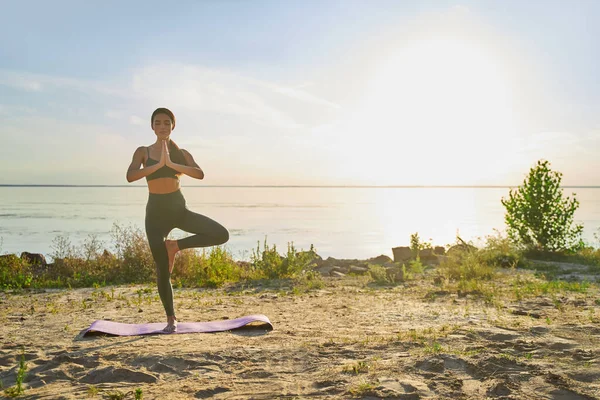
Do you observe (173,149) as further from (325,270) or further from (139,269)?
(325,270)

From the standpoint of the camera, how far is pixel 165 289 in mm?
5785

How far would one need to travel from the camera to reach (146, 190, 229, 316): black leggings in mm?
5680

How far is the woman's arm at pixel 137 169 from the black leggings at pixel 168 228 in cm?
33

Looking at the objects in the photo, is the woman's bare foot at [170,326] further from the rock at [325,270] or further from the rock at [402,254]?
the rock at [402,254]

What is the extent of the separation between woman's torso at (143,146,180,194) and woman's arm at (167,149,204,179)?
17 cm

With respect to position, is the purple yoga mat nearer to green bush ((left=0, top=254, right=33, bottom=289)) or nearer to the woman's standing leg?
the woman's standing leg

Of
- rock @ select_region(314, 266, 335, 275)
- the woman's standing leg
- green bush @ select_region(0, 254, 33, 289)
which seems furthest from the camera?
rock @ select_region(314, 266, 335, 275)

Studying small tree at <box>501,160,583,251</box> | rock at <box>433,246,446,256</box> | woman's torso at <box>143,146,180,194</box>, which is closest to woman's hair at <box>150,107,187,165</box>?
woman's torso at <box>143,146,180,194</box>

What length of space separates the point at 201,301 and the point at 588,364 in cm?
565

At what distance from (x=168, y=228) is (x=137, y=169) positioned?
0.78m

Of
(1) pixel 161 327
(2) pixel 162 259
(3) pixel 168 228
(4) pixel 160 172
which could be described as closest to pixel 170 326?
(1) pixel 161 327

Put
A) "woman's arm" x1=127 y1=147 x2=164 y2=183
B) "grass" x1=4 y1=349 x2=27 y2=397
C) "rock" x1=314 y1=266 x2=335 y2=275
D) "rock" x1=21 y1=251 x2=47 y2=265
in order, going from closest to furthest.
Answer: "grass" x1=4 y1=349 x2=27 y2=397
"woman's arm" x1=127 y1=147 x2=164 y2=183
"rock" x1=21 y1=251 x2=47 y2=265
"rock" x1=314 y1=266 x2=335 y2=275

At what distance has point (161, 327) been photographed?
5789 mm

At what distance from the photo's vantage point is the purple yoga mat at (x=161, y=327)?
552 centimetres
